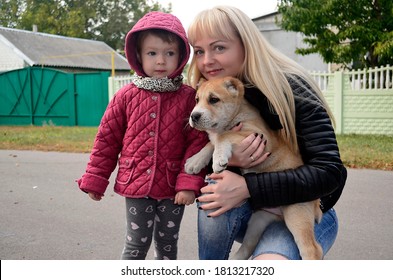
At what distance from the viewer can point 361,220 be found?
11.9 ft

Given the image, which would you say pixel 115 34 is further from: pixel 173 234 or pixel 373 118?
pixel 173 234

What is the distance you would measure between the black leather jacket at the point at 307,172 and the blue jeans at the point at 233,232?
0.45 feet

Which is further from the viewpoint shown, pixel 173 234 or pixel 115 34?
pixel 115 34

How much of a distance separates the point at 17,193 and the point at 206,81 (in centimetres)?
348

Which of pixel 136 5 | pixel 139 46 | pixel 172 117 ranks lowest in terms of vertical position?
pixel 172 117

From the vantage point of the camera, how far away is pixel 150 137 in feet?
6.69

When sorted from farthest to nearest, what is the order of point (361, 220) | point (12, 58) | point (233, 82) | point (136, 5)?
→ point (136, 5), point (12, 58), point (361, 220), point (233, 82)

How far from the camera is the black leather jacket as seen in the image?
171 centimetres

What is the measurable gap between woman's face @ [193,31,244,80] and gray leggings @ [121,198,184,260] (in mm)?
713

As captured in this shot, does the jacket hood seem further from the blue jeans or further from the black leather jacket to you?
the blue jeans

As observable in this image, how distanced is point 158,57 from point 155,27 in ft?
0.49

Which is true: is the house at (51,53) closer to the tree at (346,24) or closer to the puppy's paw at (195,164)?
the puppy's paw at (195,164)
